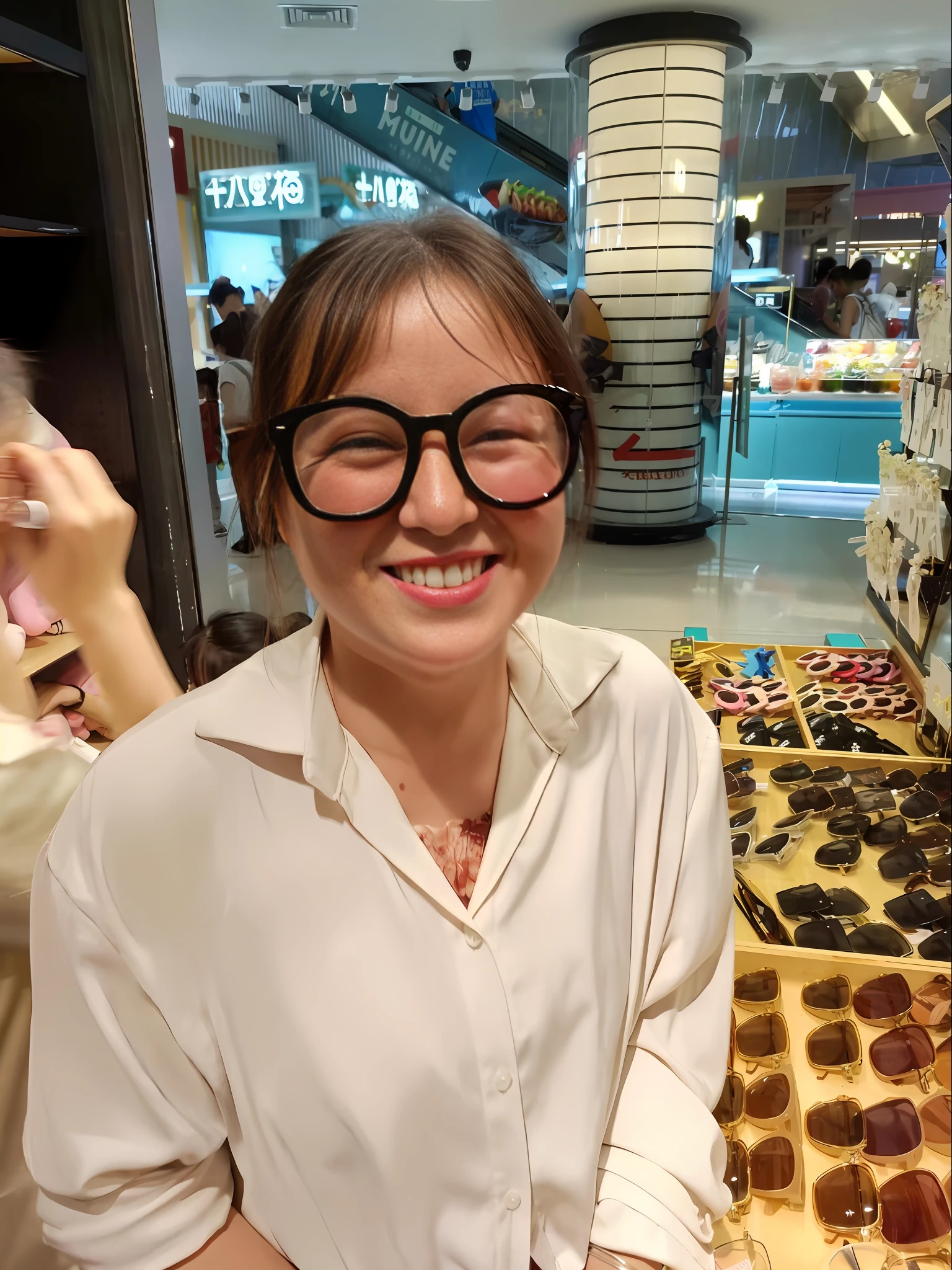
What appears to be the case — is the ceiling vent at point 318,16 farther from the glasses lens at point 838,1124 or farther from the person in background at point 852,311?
the glasses lens at point 838,1124

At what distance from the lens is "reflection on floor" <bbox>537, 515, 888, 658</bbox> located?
1334 mm

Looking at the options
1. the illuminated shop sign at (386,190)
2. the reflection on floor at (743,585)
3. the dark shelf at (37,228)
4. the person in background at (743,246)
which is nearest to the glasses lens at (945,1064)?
the reflection on floor at (743,585)

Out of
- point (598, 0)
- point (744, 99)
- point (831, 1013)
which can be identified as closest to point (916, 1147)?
point (831, 1013)

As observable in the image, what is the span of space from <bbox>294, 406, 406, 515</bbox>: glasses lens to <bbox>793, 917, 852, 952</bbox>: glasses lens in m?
1.02

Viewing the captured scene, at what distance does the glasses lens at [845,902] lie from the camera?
123cm

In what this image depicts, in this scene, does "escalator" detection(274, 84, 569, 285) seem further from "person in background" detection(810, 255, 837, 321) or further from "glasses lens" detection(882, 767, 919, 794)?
"glasses lens" detection(882, 767, 919, 794)

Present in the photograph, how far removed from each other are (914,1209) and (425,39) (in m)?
1.53

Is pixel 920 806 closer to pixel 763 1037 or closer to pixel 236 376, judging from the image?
pixel 763 1037

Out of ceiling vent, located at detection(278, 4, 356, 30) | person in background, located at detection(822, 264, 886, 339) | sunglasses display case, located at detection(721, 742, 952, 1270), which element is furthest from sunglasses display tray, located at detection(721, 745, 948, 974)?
ceiling vent, located at detection(278, 4, 356, 30)

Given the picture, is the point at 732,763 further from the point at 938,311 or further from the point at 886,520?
the point at 938,311

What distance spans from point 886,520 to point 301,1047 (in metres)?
1.14

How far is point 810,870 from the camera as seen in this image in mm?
1324

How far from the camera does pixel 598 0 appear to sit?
1.48 meters

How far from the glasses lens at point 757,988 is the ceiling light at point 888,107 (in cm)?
108
